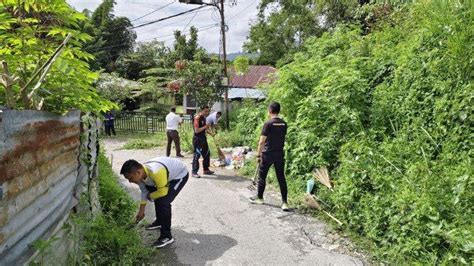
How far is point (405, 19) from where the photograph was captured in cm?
812

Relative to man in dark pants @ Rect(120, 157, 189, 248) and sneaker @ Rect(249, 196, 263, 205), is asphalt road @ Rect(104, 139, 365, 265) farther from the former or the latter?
man in dark pants @ Rect(120, 157, 189, 248)

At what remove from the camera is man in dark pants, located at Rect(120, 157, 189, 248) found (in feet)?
14.5

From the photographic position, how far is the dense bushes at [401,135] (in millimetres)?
3980

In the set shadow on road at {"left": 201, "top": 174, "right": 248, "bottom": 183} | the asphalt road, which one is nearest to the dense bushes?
the asphalt road

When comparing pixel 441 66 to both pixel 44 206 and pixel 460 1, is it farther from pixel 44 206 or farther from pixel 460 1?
pixel 44 206

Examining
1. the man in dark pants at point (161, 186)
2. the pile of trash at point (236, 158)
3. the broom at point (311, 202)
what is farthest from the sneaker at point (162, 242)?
the pile of trash at point (236, 158)

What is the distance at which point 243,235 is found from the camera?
16.6 feet

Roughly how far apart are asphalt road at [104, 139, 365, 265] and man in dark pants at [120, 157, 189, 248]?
261mm

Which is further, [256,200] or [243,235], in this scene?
[256,200]

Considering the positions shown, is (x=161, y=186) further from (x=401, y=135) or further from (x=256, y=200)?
(x=401, y=135)

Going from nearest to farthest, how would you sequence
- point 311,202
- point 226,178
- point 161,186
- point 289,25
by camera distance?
point 161,186
point 311,202
point 226,178
point 289,25

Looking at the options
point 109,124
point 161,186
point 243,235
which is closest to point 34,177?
point 161,186

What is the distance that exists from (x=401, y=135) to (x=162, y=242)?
12.6ft

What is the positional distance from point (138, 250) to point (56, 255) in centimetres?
148
